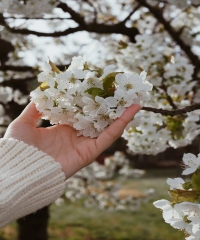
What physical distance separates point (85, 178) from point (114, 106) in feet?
18.9

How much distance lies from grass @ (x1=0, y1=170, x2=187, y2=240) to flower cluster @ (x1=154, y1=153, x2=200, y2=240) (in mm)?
6281

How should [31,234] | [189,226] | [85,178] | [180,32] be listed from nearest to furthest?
[189,226]
[180,32]
[31,234]
[85,178]

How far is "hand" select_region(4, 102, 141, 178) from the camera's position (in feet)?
4.48

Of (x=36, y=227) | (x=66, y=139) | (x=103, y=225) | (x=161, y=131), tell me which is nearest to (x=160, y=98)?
(x=161, y=131)

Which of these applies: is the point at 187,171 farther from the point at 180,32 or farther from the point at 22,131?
the point at 180,32

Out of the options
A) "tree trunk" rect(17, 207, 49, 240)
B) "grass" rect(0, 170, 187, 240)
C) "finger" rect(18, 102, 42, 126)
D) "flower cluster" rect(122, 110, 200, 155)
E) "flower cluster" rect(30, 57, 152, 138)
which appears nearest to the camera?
"flower cluster" rect(30, 57, 152, 138)

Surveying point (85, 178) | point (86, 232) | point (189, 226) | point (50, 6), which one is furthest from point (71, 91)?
point (86, 232)

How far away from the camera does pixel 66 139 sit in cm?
149

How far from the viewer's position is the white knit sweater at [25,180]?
1.32m

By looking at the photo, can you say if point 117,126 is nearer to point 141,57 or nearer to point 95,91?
point 95,91

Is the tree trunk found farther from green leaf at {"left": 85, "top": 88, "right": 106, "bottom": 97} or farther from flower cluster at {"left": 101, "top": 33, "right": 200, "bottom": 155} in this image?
green leaf at {"left": 85, "top": 88, "right": 106, "bottom": 97}

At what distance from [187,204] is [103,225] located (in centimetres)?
749

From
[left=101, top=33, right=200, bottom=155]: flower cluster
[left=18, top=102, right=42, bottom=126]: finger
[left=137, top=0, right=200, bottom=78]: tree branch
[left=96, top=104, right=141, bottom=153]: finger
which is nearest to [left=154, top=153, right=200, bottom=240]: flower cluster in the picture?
[left=96, top=104, right=141, bottom=153]: finger

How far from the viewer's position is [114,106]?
1.37 m
